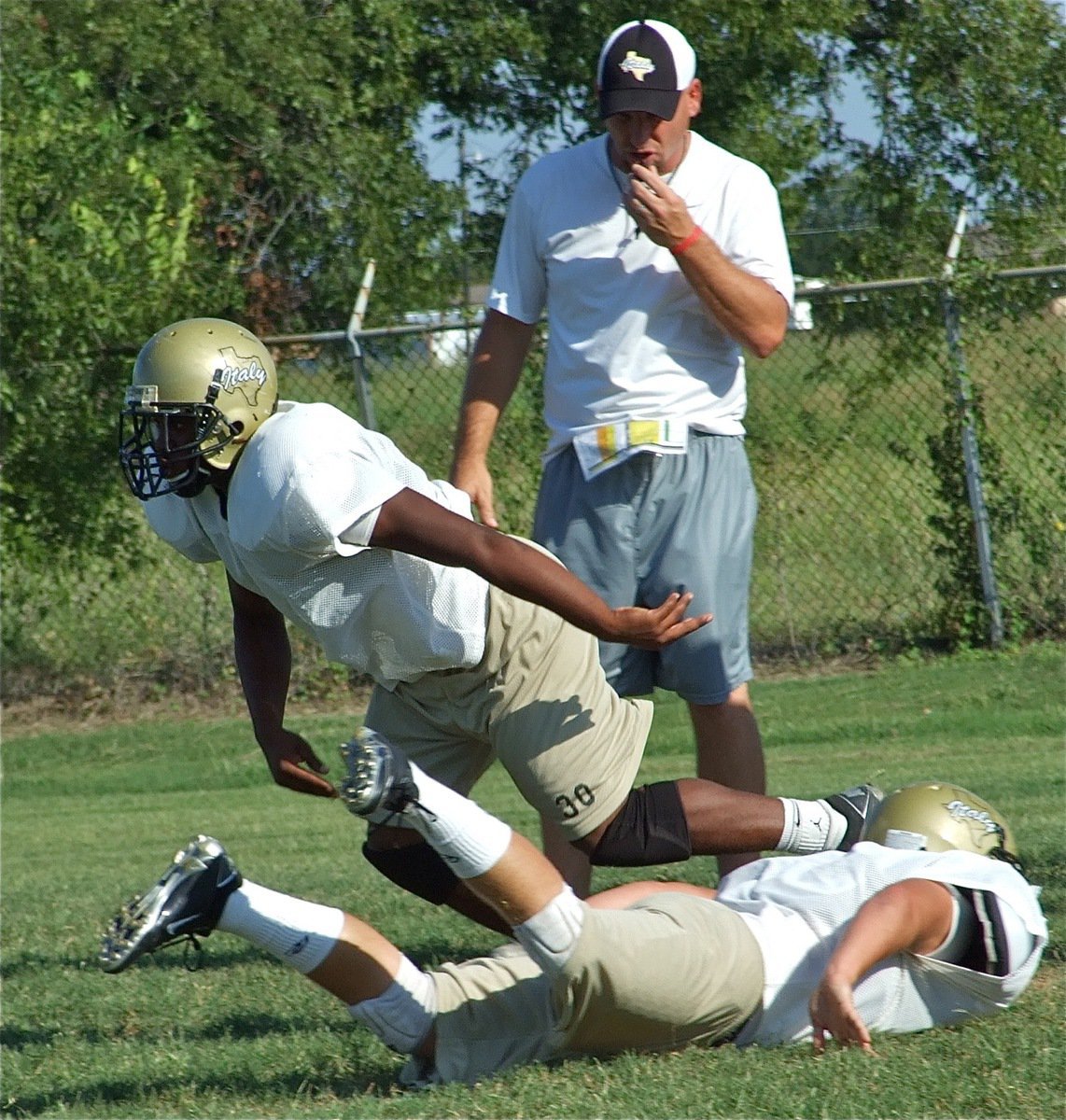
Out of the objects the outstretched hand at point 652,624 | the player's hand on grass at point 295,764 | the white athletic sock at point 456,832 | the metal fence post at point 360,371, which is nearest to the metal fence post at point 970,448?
the metal fence post at point 360,371

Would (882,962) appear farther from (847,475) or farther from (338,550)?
(847,475)

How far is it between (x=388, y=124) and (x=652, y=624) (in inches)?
426

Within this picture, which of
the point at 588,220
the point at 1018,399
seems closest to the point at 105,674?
the point at 1018,399

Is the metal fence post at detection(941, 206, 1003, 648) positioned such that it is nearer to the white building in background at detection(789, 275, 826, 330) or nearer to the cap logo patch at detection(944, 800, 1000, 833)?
the white building in background at detection(789, 275, 826, 330)

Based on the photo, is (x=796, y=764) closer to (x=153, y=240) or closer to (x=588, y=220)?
(x=588, y=220)

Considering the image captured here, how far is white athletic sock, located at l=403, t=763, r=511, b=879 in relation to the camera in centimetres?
309

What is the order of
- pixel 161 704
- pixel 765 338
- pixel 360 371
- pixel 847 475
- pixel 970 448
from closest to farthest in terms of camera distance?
1. pixel 765 338
2. pixel 970 448
3. pixel 847 475
4. pixel 360 371
5. pixel 161 704

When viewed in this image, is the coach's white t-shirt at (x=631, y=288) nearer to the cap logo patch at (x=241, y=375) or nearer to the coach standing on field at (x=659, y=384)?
the coach standing on field at (x=659, y=384)

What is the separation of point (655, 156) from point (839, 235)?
854cm

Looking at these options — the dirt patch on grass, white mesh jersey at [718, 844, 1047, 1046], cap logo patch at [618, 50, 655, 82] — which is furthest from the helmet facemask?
the dirt patch on grass

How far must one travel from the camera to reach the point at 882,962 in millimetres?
3461

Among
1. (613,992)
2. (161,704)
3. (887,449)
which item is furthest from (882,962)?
(161,704)

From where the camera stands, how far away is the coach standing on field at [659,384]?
4.20 m

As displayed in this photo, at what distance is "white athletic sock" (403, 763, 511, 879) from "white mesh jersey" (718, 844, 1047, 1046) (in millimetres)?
757
